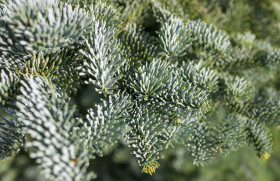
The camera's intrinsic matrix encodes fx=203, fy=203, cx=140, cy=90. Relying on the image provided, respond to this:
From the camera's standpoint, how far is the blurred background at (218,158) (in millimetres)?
740

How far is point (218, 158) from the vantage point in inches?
25.8

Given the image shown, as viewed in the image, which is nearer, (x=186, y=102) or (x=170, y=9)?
(x=186, y=102)

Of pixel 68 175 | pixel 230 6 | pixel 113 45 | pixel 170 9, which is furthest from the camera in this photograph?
pixel 230 6

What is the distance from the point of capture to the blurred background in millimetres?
740

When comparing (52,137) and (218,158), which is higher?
(52,137)

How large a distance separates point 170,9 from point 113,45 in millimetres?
295

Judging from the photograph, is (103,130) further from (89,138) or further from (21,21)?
(21,21)

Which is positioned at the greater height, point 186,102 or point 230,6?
point 230,6

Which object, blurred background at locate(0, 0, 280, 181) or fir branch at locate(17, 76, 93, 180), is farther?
blurred background at locate(0, 0, 280, 181)

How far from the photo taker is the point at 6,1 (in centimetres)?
39

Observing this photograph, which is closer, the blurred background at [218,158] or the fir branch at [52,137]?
the fir branch at [52,137]

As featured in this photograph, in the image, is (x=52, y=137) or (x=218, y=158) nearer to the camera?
(x=52, y=137)

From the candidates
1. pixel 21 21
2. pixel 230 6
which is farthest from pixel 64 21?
pixel 230 6

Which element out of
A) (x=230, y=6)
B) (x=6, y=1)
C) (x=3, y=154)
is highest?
(x=230, y=6)
